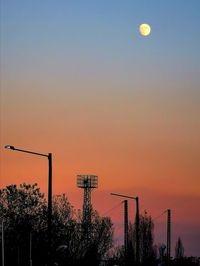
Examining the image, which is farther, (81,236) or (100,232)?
(100,232)

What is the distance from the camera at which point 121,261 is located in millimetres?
134625

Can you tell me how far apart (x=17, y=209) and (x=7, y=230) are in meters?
4.33

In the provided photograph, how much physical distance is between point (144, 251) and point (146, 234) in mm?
5286

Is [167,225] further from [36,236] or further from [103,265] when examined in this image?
[103,265]

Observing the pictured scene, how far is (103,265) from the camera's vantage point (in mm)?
122625

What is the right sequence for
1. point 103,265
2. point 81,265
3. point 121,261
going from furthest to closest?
1. point 121,261
2. point 103,265
3. point 81,265

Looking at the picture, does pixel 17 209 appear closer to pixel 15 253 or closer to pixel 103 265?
pixel 15 253

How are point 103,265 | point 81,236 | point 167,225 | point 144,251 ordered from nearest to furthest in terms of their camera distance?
point 167,225 < point 81,236 < point 103,265 < point 144,251

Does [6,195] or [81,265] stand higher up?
[6,195]

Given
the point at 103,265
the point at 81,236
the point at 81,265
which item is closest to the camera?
the point at 81,265

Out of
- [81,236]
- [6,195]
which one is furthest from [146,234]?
[6,195]

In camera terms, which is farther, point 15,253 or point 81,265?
point 81,265

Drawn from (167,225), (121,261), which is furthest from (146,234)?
(167,225)

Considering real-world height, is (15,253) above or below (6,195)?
below
